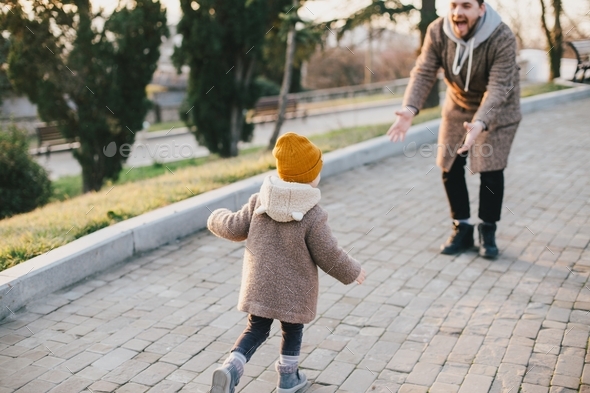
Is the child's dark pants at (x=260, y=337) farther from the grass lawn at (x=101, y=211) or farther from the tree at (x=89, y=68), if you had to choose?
the tree at (x=89, y=68)

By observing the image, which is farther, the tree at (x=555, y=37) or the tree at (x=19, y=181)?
the tree at (x=555, y=37)

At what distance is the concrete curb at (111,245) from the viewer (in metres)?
4.04

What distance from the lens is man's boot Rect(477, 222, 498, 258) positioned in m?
4.82

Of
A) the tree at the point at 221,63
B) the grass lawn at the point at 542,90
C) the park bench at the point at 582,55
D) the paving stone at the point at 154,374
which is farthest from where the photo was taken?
the grass lawn at the point at 542,90

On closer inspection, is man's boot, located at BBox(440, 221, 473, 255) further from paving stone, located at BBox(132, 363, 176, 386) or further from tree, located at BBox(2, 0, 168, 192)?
tree, located at BBox(2, 0, 168, 192)

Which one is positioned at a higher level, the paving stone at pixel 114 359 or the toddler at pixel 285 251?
the toddler at pixel 285 251

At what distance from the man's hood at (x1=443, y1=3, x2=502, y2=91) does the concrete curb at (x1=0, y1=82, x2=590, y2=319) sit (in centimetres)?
241

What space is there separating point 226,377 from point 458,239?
2685 mm

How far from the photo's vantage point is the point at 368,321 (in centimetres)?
386

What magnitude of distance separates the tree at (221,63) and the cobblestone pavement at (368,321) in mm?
8214

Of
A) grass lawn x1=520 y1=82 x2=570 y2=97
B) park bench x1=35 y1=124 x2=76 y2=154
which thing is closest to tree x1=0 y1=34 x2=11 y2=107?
park bench x1=35 y1=124 x2=76 y2=154

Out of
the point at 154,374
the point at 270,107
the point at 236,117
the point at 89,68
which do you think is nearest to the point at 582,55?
the point at 236,117

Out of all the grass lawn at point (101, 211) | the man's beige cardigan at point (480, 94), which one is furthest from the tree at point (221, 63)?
the man's beige cardigan at point (480, 94)

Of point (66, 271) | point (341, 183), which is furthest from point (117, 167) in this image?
point (66, 271)
